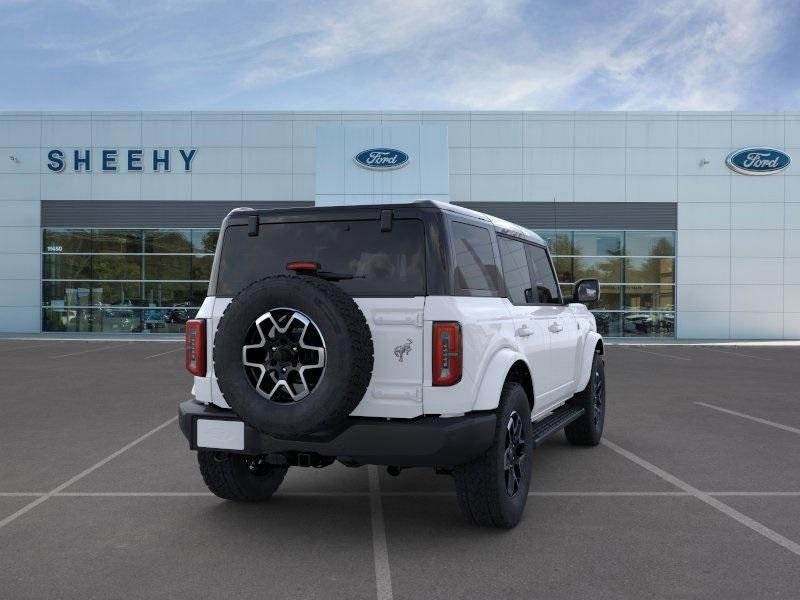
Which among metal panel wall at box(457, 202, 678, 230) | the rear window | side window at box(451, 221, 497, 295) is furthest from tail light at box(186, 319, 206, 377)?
metal panel wall at box(457, 202, 678, 230)

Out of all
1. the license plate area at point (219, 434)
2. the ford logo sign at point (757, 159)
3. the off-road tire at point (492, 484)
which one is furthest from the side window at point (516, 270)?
the ford logo sign at point (757, 159)

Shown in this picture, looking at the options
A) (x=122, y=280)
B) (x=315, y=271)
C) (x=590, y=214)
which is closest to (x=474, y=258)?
(x=315, y=271)

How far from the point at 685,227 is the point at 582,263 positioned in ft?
13.8

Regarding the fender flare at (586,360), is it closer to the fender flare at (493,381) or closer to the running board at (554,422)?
the running board at (554,422)

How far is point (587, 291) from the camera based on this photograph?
21.6 feet

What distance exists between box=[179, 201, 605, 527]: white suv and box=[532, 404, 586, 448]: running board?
40 centimetres

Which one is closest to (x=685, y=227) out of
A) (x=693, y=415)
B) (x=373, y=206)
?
(x=693, y=415)

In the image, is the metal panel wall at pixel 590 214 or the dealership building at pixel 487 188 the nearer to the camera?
the dealership building at pixel 487 188

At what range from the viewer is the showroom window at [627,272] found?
92.3 ft

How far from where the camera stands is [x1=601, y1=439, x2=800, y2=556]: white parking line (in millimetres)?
Result: 4184

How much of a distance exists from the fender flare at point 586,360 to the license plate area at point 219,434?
11.2ft

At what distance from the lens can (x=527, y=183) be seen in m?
28.1

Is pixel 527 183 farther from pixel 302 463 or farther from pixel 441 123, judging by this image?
pixel 302 463

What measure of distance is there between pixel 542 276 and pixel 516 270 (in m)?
0.89
